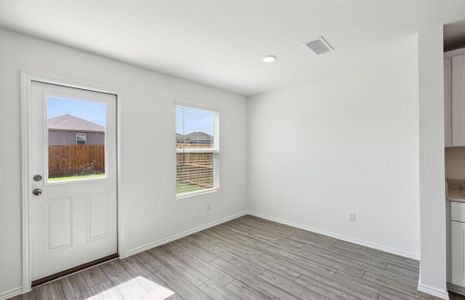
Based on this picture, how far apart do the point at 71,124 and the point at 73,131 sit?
0.27 feet

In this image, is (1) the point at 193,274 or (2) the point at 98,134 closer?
(1) the point at 193,274

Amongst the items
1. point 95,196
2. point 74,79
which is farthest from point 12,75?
point 95,196

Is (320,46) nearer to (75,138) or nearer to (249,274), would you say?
(249,274)

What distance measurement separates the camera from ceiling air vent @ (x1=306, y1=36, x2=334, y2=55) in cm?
228

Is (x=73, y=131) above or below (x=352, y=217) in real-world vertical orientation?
above

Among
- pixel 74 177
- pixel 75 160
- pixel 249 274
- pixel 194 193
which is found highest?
pixel 75 160

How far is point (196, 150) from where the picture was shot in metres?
3.75

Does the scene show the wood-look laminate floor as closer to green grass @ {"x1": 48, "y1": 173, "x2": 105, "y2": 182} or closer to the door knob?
the door knob

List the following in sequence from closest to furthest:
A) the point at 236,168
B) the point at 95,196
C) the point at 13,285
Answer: the point at 13,285, the point at 95,196, the point at 236,168

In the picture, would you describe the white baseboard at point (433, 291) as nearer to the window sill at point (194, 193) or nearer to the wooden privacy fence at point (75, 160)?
the window sill at point (194, 193)

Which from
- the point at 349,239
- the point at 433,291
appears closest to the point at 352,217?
the point at 349,239

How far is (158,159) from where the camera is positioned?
315 cm

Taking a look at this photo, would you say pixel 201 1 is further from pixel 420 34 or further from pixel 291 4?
pixel 420 34

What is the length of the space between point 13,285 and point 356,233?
4.09 m
